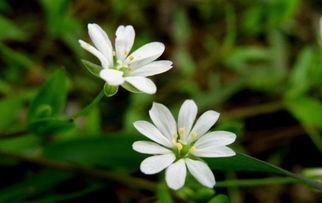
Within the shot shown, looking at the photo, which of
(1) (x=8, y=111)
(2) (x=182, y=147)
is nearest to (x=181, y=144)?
(2) (x=182, y=147)

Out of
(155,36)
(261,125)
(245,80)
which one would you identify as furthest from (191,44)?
(261,125)

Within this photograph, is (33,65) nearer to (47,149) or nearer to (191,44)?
(47,149)

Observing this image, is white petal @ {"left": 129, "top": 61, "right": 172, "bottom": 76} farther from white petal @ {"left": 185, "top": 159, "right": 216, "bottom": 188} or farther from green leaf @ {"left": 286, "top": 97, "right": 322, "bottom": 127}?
green leaf @ {"left": 286, "top": 97, "right": 322, "bottom": 127}

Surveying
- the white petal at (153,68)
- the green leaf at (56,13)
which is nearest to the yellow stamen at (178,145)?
the white petal at (153,68)

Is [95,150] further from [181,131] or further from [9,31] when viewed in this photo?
[9,31]

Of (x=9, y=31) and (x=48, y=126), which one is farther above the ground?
(x=9, y=31)

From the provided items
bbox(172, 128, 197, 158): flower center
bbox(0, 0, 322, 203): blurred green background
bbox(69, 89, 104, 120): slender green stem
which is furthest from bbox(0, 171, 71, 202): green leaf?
bbox(172, 128, 197, 158): flower center
